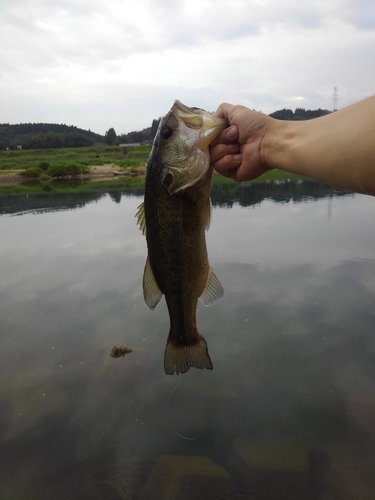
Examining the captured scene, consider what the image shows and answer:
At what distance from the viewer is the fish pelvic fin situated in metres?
2.82

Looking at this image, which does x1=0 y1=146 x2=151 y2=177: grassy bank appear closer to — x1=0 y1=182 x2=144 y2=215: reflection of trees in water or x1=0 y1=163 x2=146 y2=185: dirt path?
x1=0 y1=163 x2=146 y2=185: dirt path

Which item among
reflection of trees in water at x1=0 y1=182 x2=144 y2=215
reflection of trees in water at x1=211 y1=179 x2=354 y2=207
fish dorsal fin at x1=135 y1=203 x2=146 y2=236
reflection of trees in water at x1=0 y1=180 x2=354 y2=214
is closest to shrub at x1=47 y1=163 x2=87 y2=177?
reflection of trees in water at x1=0 y1=182 x2=144 y2=215

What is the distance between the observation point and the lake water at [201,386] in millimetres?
3830

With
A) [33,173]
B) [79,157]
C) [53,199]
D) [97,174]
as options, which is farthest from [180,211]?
[79,157]

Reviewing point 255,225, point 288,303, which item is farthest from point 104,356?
point 255,225

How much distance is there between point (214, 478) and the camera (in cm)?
376

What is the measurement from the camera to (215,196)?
20141mm

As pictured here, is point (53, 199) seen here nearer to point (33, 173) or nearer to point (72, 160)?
point (33, 173)

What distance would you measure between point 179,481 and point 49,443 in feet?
5.43

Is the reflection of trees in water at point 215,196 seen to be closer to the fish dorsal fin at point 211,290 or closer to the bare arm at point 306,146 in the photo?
the bare arm at point 306,146

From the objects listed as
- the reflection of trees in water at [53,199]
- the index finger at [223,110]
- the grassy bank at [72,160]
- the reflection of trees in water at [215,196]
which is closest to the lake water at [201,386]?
the index finger at [223,110]

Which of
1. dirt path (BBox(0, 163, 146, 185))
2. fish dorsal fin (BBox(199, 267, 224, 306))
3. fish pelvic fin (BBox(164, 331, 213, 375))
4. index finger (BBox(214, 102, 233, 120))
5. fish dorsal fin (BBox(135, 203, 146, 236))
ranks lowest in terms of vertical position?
dirt path (BBox(0, 163, 146, 185))

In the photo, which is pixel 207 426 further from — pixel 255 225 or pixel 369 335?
pixel 255 225

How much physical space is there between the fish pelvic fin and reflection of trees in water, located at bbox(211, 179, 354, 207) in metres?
14.8
